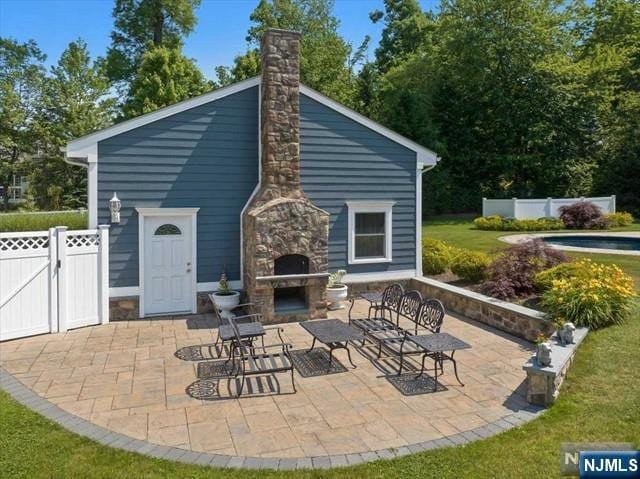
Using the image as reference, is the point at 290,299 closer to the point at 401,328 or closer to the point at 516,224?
the point at 401,328

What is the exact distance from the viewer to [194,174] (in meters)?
9.85

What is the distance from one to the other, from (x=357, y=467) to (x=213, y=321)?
19.4ft

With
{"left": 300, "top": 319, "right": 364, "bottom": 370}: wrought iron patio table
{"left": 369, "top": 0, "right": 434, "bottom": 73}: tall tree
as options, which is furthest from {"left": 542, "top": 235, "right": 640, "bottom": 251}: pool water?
{"left": 369, "top": 0, "right": 434, "bottom": 73}: tall tree

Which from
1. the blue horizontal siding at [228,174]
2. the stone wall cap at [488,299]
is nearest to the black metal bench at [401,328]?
the stone wall cap at [488,299]

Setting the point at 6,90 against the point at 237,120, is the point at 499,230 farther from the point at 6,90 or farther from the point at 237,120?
the point at 6,90

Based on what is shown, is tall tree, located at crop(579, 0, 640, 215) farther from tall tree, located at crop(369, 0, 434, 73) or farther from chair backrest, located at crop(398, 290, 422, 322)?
chair backrest, located at crop(398, 290, 422, 322)

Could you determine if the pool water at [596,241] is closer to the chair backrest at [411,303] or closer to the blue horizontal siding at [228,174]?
the blue horizontal siding at [228,174]

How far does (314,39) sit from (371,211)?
28.7 m

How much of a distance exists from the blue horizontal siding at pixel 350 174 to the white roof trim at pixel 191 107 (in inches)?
4.9

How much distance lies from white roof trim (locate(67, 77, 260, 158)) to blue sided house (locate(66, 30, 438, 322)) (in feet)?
0.07

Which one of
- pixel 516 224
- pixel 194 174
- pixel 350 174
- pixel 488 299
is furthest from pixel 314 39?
pixel 488 299

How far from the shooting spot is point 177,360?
7.05m

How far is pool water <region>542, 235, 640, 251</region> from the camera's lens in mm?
17641

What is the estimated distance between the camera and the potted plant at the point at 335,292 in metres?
10.3
